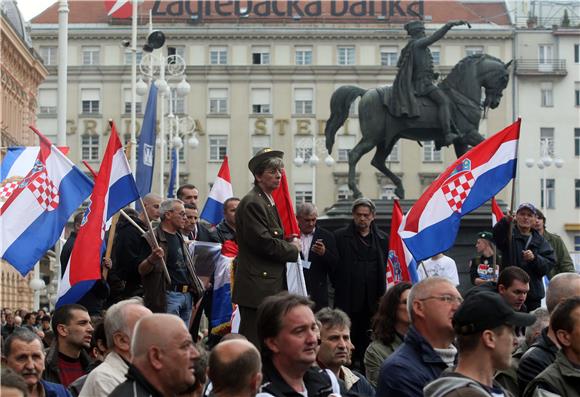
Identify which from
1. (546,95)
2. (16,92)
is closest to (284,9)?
(546,95)

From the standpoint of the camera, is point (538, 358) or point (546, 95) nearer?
point (538, 358)

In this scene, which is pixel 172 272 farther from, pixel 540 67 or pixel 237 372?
pixel 540 67

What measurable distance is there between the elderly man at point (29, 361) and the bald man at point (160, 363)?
215cm

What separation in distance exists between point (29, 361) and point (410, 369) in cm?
245

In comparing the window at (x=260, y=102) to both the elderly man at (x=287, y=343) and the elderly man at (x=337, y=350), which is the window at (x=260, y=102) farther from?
the elderly man at (x=287, y=343)

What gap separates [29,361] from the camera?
9430 mm

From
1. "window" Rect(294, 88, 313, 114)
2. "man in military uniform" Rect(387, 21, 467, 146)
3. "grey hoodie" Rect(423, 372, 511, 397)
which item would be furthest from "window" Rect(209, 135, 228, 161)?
"grey hoodie" Rect(423, 372, 511, 397)

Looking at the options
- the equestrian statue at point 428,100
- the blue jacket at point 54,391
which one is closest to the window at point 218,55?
the equestrian statue at point 428,100

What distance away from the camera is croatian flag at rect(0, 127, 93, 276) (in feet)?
44.7

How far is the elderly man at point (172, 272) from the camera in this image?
1350cm

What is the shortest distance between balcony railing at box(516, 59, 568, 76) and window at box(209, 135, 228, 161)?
17.1 m

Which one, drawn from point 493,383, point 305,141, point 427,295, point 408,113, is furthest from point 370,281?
point 305,141

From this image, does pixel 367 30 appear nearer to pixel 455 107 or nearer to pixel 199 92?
pixel 199 92

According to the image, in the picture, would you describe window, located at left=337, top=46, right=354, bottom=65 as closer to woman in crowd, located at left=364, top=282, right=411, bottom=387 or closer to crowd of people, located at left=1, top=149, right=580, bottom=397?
crowd of people, located at left=1, top=149, right=580, bottom=397
